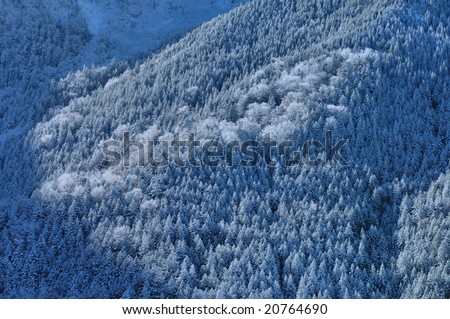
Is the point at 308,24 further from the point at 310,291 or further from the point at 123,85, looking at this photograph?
the point at 310,291

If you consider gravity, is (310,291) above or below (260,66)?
below

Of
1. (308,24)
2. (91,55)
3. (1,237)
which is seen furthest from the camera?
(91,55)

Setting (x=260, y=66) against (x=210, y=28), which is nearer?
(x=260, y=66)

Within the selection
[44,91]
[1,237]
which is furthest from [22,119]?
[1,237]
